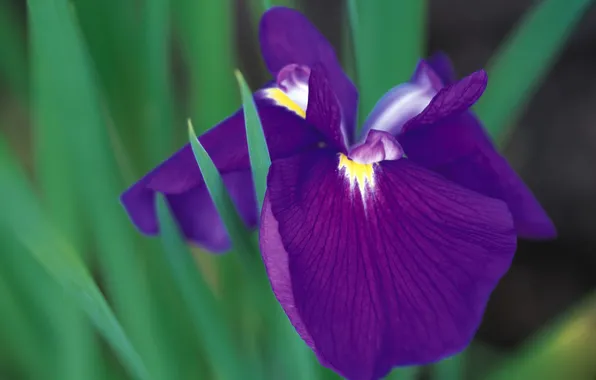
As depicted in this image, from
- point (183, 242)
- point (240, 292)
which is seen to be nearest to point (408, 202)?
point (183, 242)

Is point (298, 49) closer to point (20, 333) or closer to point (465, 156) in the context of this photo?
point (465, 156)

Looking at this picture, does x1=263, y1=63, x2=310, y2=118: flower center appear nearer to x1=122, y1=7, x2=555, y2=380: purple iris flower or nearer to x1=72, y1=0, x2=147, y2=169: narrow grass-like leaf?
x1=122, y1=7, x2=555, y2=380: purple iris flower

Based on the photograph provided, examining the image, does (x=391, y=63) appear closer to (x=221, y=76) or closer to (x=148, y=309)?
(x=221, y=76)

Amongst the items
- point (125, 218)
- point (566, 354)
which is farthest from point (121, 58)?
point (566, 354)

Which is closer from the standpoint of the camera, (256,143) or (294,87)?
(256,143)

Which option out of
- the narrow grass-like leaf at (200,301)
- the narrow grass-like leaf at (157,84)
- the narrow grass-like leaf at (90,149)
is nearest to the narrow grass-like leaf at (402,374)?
the narrow grass-like leaf at (200,301)

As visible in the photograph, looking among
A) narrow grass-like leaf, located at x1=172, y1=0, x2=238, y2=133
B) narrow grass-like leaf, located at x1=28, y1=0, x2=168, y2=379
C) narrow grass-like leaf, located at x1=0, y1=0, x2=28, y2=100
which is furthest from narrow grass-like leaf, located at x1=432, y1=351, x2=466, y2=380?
narrow grass-like leaf, located at x1=0, y1=0, x2=28, y2=100

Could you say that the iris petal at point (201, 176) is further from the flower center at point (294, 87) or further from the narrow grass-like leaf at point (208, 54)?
the narrow grass-like leaf at point (208, 54)
